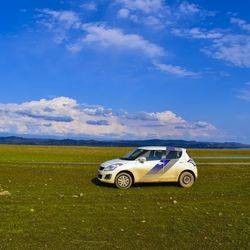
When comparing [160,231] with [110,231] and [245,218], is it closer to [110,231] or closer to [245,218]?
[110,231]

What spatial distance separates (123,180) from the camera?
781 inches

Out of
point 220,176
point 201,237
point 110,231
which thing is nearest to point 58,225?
point 110,231

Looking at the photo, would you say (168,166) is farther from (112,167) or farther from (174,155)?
(112,167)

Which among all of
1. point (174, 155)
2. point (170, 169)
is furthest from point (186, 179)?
point (174, 155)

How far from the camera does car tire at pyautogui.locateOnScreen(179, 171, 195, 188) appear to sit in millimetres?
20578

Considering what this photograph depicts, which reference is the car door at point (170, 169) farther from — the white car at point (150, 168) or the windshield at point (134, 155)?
the windshield at point (134, 155)

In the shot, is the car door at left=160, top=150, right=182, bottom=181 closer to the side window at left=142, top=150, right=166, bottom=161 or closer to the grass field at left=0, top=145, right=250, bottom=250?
the side window at left=142, top=150, right=166, bottom=161

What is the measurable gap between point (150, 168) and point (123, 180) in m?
1.41

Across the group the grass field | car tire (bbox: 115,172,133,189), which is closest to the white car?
car tire (bbox: 115,172,133,189)

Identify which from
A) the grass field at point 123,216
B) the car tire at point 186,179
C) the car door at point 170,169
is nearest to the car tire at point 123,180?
the grass field at point 123,216

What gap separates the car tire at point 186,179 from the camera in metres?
20.6

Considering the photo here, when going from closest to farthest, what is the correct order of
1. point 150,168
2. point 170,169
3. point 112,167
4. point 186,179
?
point 112,167 → point 150,168 → point 170,169 → point 186,179

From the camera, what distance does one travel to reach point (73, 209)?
13852 mm

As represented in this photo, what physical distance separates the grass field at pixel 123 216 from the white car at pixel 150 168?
0.51m
